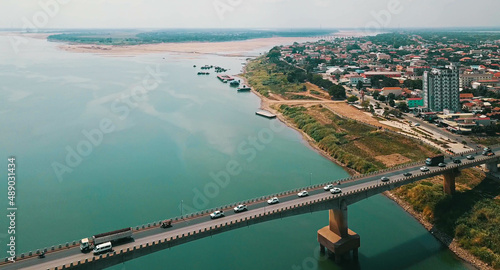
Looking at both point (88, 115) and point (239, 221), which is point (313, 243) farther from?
point (88, 115)

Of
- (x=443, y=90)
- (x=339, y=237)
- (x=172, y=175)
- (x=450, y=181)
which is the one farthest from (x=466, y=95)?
(x=172, y=175)

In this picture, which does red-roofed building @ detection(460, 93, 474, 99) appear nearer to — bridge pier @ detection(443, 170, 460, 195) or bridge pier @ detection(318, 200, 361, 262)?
bridge pier @ detection(443, 170, 460, 195)

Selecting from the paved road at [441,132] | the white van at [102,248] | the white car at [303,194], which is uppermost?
the white van at [102,248]

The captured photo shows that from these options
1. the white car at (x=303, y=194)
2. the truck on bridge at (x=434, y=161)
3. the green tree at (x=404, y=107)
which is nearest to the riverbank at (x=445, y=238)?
the truck on bridge at (x=434, y=161)

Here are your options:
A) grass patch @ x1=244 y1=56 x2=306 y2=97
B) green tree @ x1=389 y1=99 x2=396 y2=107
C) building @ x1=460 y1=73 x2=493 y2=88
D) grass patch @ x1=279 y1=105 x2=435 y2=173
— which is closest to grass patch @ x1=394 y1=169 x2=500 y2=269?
grass patch @ x1=279 y1=105 x2=435 y2=173

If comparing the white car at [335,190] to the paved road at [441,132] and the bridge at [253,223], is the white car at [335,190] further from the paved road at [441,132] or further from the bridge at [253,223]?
the paved road at [441,132]

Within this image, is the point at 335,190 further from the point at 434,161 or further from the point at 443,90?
the point at 443,90
